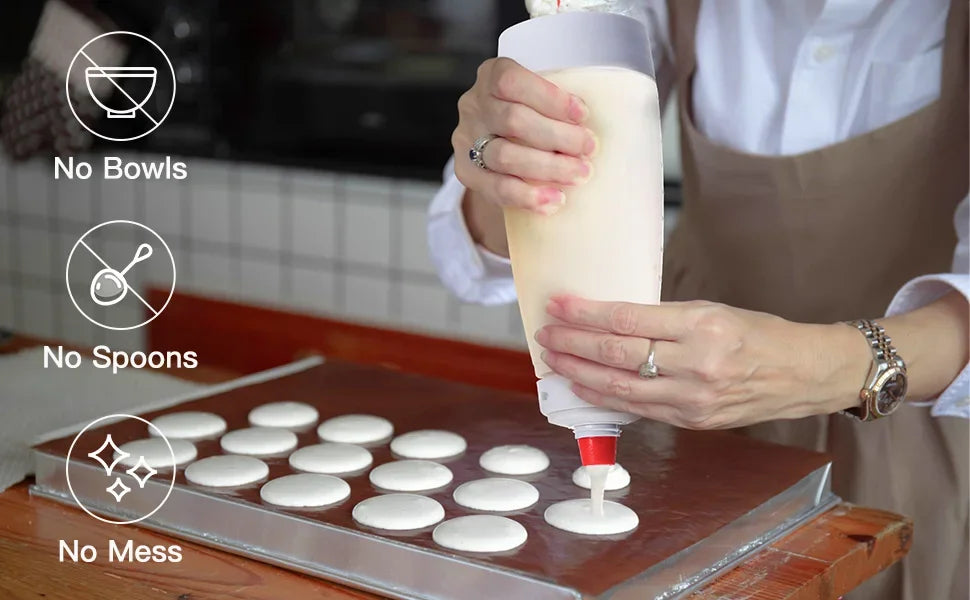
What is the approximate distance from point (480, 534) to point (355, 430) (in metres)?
0.26

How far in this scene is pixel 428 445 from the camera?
0.96 m

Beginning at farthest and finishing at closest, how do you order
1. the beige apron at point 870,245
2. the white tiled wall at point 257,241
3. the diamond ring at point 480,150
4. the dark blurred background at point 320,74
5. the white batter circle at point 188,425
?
the white tiled wall at point 257,241 < the dark blurred background at point 320,74 < the beige apron at point 870,245 < the white batter circle at point 188,425 < the diamond ring at point 480,150

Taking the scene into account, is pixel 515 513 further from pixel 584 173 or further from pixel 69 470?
pixel 69 470

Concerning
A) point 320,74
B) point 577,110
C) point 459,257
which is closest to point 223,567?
point 577,110

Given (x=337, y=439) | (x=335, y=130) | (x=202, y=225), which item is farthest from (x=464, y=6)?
(x=337, y=439)

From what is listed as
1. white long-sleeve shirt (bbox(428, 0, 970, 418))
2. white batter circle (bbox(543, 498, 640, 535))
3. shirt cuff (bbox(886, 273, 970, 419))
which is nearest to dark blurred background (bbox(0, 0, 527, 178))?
white long-sleeve shirt (bbox(428, 0, 970, 418))

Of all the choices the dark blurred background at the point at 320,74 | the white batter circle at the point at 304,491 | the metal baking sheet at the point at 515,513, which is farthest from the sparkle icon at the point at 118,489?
the dark blurred background at the point at 320,74

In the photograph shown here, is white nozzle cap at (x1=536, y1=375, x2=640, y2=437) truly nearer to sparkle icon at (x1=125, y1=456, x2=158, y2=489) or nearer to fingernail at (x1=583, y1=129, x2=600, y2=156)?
fingernail at (x1=583, y1=129, x2=600, y2=156)

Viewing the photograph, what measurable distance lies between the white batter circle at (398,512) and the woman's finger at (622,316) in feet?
0.54

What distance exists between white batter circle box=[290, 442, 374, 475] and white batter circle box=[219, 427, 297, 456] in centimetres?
2

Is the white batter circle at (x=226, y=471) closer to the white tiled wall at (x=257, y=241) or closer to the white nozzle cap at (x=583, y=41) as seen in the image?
the white nozzle cap at (x=583, y=41)

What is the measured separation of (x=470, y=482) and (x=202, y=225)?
2086 millimetres

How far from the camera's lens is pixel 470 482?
89cm

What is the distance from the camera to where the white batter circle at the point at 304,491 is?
832 mm
